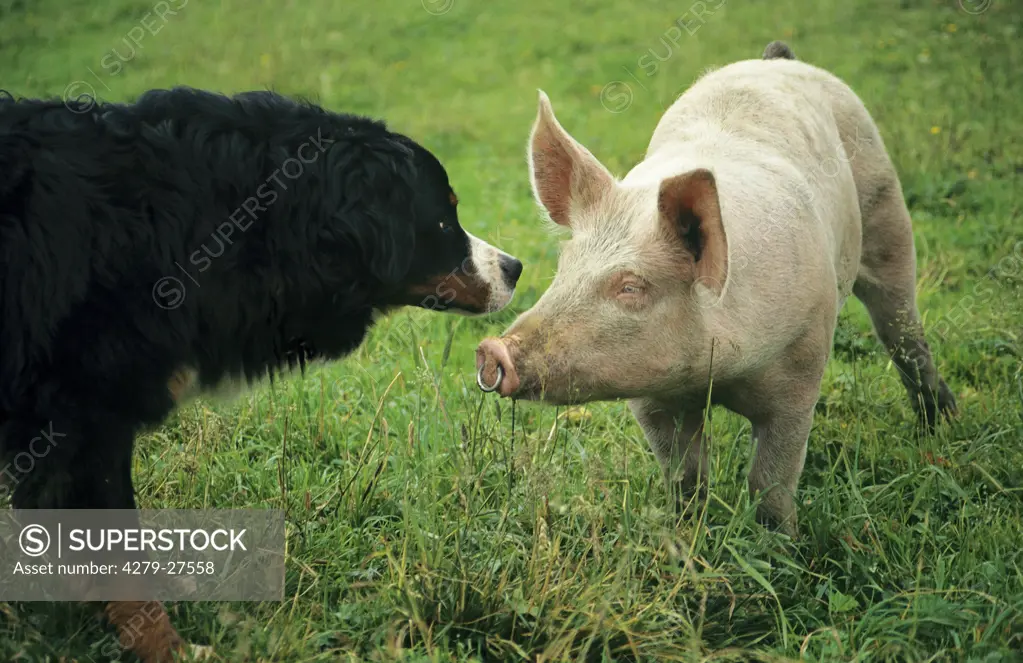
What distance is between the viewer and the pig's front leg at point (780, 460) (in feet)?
11.4

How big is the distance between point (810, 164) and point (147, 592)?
2823 mm

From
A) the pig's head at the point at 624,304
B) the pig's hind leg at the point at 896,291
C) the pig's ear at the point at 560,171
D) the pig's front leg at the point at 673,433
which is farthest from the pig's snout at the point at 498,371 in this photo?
the pig's hind leg at the point at 896,291

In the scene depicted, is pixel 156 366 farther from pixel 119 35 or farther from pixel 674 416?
pixel 119 35

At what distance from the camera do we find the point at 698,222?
2.98 meters

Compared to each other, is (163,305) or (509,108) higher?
(163,305)

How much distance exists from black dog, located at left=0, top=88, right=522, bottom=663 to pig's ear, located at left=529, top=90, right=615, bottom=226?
0.38 metres

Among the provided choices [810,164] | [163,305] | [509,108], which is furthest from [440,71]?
[163,305]

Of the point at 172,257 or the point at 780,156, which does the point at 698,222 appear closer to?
the point at 780,156

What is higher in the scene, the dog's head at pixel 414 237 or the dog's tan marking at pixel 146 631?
the dog's head at pixel 414 237

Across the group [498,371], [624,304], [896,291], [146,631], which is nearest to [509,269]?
[624,304]

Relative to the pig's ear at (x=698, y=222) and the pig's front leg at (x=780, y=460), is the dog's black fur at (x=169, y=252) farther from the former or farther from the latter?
the pig's front leg at (x=780, y=460)

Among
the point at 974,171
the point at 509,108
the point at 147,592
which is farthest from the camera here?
the point at 509,108

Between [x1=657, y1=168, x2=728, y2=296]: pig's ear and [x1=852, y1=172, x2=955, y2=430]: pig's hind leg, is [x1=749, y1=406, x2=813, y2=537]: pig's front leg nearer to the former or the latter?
[x1=657, y1=168, x2=728, y2=296]: pig's ear

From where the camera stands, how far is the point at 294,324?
3410 millimetres
